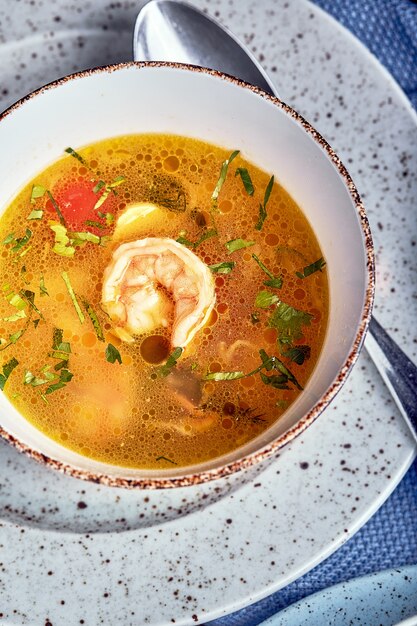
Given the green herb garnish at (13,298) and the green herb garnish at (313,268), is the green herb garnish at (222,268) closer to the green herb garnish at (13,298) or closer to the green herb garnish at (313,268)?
the green herb garnish at (313,268)

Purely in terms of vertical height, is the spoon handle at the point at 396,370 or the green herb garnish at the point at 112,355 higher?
the green herb garnish at the point at 112,355

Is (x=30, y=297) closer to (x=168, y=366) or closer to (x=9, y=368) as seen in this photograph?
(x=9, y=368)

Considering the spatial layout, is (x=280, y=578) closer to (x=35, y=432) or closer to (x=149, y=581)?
(x=149, y=581)

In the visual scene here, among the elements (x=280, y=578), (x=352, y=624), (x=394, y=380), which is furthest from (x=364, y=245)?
(x=352, y=624)

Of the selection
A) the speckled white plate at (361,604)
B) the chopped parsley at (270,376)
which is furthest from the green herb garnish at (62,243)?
the speckled white plate at (361,604)

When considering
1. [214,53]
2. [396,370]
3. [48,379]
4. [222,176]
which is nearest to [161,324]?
[48,379]

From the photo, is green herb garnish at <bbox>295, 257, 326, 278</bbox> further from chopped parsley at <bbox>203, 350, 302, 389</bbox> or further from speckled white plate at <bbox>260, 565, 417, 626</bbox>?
speckled white plate at <bbox>260, 565, 417, 626</bbox>

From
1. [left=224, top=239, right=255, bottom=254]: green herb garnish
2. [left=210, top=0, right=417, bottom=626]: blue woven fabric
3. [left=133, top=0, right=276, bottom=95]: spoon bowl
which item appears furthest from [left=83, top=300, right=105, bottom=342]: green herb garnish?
→ [left=210, top=0, right=417, bottom=626]: blue woven fabric
